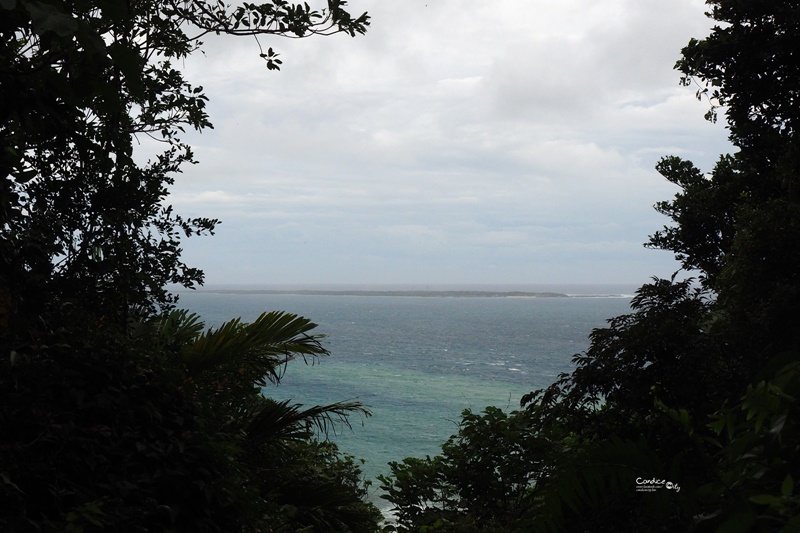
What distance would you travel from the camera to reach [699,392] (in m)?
6.15

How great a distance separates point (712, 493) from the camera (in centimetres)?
169

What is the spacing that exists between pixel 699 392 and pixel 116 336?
16.0 ft

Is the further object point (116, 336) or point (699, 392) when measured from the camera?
point (699, 392)

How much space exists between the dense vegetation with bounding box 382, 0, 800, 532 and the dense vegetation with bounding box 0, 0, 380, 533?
1.75 m

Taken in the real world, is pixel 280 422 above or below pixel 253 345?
below

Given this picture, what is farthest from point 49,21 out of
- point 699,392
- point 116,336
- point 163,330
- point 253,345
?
point 699,392

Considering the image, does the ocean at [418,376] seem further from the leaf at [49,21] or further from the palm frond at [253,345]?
the leaf at [49,21]

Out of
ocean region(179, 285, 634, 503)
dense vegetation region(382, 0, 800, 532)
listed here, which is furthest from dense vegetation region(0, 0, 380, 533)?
ocean region(179, 285, 634, 503)

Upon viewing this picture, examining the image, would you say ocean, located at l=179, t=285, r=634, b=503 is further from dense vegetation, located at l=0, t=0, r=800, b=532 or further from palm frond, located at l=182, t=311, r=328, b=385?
palm frond, located at l=182, t=311, r=328, b=385

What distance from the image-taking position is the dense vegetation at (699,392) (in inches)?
67.7

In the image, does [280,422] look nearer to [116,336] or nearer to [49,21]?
[116,336]

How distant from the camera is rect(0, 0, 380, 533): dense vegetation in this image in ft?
9.52

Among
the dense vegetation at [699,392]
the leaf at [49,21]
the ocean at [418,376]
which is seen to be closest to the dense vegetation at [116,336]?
the leaf at [49,21]

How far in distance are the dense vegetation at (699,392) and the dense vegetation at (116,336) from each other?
1.75m
